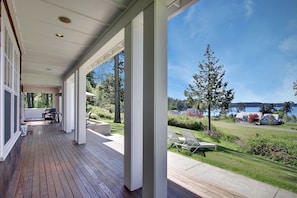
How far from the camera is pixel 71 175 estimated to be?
2635 mm

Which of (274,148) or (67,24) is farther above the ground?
(67,24)

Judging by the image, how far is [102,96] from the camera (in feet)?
47.5

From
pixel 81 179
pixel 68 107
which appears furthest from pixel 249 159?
pixel 68 107

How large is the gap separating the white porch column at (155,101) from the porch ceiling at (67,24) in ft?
0.92

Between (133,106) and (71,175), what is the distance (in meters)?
1.67

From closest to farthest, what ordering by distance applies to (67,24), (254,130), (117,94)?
(67,24) < (254,130) < (117,94)

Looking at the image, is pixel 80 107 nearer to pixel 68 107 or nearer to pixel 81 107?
pixel 81 107

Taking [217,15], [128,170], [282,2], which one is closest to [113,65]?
[217,15]

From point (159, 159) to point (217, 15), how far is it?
22.2ft

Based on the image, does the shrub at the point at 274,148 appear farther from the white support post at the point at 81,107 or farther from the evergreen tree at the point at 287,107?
the white support post at the point at 81,107

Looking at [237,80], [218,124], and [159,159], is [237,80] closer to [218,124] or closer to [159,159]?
[218,124]

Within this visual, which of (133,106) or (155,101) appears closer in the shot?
(155,101)

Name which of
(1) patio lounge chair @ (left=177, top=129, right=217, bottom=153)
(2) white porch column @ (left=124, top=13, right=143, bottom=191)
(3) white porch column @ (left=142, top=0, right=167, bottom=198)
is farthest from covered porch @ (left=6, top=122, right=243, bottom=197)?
(1) patio lounge chair @ (left=177, top=129, right=217, bottom=153)

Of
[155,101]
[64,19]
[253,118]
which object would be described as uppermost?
[64,19]
